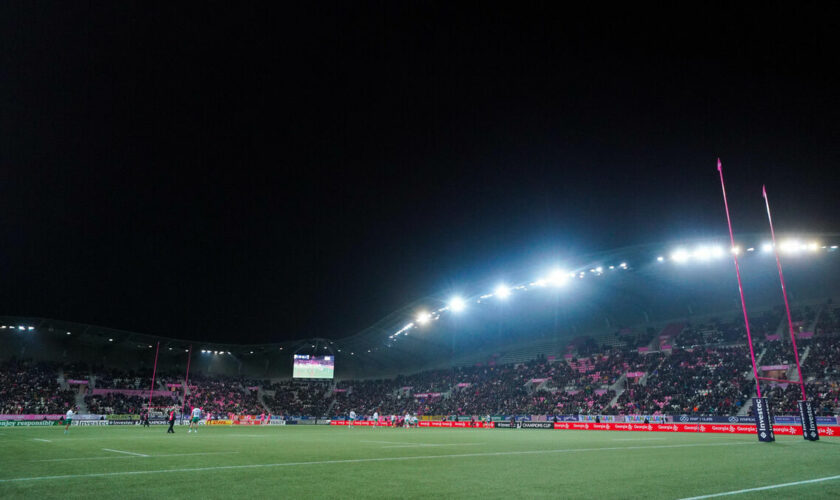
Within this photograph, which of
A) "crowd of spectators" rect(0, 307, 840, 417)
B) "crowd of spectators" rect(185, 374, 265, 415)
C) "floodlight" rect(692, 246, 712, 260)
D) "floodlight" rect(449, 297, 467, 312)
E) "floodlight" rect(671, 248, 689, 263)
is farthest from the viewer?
"crowd of spectators" rect(185, 374, 265, 415)

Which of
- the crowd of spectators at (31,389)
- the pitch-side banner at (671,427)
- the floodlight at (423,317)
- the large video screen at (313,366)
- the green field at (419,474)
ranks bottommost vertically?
the pitch-side banner at (671,427)

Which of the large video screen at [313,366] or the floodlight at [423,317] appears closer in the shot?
the floodlight at [423,317]

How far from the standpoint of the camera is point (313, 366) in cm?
6894

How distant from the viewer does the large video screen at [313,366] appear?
6812 cm

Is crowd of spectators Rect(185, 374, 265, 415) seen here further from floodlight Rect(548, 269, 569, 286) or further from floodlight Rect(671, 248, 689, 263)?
floodlight Rect(671, 248, 689, 263)

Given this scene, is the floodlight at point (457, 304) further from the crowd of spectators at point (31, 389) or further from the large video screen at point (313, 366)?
the crowd of spectators at point (31, 389)

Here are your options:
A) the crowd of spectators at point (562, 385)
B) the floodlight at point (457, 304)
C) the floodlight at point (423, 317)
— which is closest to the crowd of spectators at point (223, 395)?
the crowd of spectators at point (562, 385)

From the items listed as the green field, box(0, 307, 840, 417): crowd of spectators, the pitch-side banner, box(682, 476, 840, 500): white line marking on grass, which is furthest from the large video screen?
box(682, 476, 840, 500): white line marking on grass

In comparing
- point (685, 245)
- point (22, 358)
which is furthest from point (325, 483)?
point (22, 358)

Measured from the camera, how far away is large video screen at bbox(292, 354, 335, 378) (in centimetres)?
6812

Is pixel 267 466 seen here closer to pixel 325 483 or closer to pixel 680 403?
pixel 325 483

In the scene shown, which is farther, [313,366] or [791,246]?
[313,366]

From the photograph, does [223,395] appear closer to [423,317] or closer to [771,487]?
[423,317]

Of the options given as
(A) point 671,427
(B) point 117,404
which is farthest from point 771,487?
(B) point 117,404
